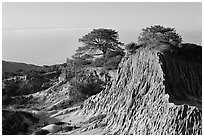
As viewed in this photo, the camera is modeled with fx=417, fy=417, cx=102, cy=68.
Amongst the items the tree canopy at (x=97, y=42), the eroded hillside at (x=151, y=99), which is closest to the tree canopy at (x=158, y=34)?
the eroded hillside at (x=151, y=99)

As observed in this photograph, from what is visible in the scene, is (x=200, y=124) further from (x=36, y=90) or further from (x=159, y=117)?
(x=36, y=90)

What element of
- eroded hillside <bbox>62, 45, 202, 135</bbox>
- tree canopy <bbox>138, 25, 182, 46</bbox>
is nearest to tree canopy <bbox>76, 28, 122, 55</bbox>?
tree canopy <bbox>138, 25, 182, 46</bbox>

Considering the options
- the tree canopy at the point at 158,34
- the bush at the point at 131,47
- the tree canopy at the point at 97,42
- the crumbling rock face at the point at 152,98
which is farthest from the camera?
the tree canopy at the point at 97,42

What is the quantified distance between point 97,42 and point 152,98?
975 inches

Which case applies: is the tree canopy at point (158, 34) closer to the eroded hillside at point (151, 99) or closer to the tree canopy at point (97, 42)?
the eroded hillside at point (151, 99)

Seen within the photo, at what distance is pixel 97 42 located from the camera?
1852 inches

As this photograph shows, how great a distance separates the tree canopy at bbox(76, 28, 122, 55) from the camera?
46.7m

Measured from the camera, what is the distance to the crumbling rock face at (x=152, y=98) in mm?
20281

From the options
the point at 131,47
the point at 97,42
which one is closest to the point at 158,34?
the point at 131,47

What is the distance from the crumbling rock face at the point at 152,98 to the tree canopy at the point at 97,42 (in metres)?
18.7

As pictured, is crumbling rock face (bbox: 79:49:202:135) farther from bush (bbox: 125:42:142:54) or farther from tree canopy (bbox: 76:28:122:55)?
tree canopy (bbox: 76:28:122:55)

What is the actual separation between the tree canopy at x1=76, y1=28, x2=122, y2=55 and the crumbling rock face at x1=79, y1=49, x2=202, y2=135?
1866 cm

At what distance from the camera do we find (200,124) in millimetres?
19344

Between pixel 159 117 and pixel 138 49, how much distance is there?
7077 millimetres
